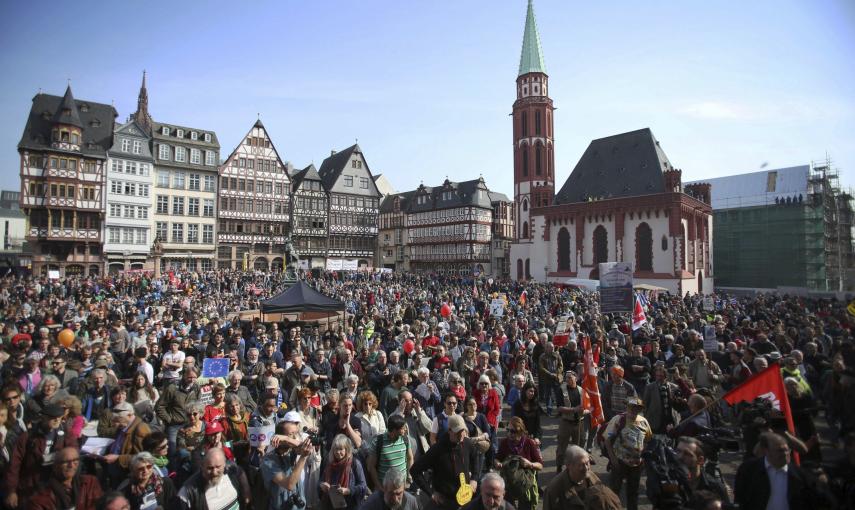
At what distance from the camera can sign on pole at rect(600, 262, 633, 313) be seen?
14.3 metres

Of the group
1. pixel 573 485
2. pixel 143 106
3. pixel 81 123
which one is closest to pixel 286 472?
pixel 573 485

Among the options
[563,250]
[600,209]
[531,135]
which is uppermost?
[531,135]

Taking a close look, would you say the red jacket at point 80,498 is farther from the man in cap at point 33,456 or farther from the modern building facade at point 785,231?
the modern building facade at point 785,231


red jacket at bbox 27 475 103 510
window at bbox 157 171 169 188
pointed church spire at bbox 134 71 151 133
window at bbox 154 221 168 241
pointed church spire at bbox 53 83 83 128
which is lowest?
red jacket at bbox 27 475 103 510

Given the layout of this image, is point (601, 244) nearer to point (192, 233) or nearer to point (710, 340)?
point (710, 340)

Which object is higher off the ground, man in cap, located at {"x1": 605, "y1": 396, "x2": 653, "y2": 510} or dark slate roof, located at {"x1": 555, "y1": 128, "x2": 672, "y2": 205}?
dark slate roof, located at {"x1": 555, "y1": 128, "x2": 672, "y2": 205}

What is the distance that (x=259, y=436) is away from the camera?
5027mm

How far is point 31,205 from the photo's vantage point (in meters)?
39.2

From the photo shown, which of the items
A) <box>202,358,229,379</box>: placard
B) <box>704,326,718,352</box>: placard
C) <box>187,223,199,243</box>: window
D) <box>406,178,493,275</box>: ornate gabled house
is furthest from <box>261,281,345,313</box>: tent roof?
<box>406,178,493,275</box>: ornate gabled house

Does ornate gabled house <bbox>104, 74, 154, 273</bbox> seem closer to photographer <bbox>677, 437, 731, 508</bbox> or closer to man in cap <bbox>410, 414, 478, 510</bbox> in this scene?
man in cap <bbox>410, 414, 478, 510</bbox>

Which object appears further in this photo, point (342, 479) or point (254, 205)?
point (254, 205)

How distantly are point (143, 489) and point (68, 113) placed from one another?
49.0 metres

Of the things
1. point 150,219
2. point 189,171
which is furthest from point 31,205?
point 189,171

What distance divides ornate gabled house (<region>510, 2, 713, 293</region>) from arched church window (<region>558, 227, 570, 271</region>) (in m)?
0.10
